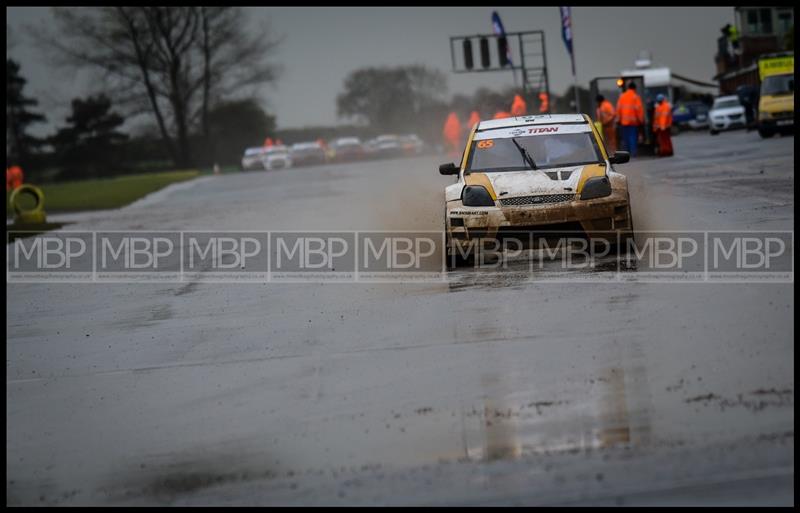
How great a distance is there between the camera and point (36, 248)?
75.7 feet

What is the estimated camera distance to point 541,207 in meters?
13.3

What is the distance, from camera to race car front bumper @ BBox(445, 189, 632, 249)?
13289 millimetres

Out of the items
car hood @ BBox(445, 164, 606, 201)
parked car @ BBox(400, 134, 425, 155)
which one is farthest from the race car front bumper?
parked car @ BBox(400, 134, 425, 155)

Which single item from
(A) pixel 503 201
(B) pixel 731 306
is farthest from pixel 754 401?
(A) pixel 503 201

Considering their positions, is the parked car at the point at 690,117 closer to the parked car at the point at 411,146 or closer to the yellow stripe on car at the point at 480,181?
the parked car at the point at 411,146

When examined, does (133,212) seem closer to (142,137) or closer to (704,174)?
(704,174)

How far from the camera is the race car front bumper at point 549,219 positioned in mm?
13289

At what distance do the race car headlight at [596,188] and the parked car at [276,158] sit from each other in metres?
56.0

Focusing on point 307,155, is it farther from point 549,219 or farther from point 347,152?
point 549,219

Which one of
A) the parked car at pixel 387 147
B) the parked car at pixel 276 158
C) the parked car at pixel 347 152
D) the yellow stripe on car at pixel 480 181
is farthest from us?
the parked car at pixel 387 147

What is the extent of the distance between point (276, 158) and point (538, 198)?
56331mm

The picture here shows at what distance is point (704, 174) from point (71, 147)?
224ft

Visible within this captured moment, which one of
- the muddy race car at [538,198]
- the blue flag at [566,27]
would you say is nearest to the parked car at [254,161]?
the blue flag at [566,27]

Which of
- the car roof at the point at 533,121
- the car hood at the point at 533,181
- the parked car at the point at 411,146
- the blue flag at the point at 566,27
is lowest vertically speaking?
the parked car at the point at 411,146
